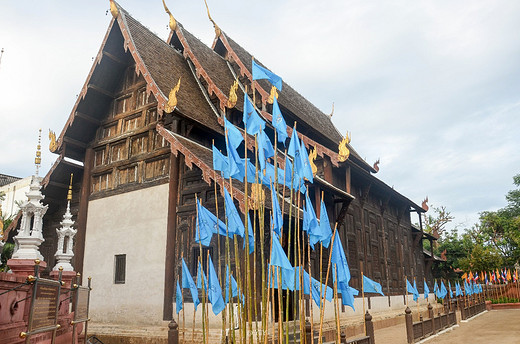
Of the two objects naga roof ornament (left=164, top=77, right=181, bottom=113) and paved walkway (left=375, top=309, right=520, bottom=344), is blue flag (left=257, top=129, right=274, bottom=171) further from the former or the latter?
paved walkway (left=375, top=309, right=520, bottom=344)

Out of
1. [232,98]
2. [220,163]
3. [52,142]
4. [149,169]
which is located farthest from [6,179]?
[220,163]

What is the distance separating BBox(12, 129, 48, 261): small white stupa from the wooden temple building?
3.01 m

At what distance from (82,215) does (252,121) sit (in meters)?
8.67

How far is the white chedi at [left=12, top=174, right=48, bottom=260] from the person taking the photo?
6734mm

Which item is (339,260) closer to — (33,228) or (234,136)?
(234,136)

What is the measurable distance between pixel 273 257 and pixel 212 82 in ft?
26.5

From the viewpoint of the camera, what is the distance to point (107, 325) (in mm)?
10312

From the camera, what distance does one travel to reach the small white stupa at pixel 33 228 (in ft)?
22.1

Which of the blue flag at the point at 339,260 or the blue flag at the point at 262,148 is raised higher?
the blue flag at the point at 262,148

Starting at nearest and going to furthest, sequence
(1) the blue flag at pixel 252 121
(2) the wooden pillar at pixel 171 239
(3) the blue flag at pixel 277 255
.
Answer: (3) the blue flag at pixel 277 255, (1) the blue flag at pixel 252 121, (2) the wooden pillar at pixel 171 239

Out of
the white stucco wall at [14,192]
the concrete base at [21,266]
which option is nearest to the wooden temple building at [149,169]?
the concrete base at [21,266]

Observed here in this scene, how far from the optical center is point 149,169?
36.7 ft

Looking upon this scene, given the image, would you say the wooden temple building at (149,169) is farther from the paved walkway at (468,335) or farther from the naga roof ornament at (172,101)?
the paved walkway at (468,335)

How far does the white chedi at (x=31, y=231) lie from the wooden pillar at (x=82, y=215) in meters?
4.69
